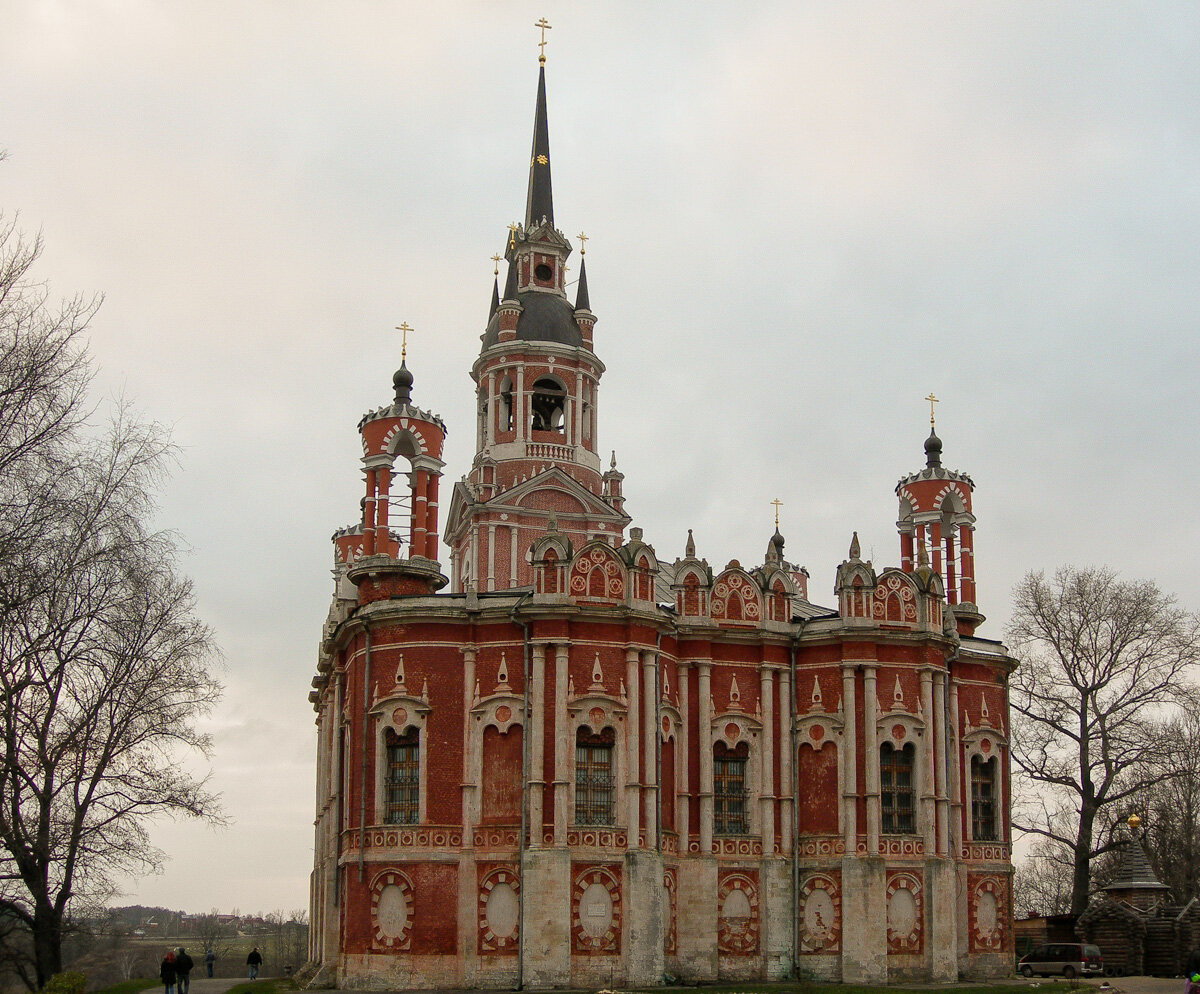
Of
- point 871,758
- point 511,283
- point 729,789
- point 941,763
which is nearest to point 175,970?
point 729,789

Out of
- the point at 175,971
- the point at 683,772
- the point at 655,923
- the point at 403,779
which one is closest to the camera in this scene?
the point at 175,971

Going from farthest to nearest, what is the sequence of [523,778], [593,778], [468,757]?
[593,778]
[468,757]
[523,778]

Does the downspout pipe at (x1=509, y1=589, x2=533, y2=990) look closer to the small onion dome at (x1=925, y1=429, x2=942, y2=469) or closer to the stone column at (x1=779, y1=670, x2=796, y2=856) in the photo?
the stone column at (x1=779, y1=670, x2=796, y2=856)

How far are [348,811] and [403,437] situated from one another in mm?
10099

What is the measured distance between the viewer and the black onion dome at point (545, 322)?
167 feet

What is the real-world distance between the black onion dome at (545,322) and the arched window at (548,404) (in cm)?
156

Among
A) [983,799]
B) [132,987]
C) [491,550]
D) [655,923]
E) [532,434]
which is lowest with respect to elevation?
[132,987]

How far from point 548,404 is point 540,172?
34.2 feet

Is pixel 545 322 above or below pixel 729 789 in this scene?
above

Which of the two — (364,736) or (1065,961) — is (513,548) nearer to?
(364,736)

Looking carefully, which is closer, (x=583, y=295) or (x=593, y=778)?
(x=593, y=778)

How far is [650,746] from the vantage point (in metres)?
34.6

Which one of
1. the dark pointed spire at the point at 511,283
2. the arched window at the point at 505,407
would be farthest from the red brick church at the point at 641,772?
the dark pointed spire at the point at 511,283

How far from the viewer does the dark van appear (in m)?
41.2
